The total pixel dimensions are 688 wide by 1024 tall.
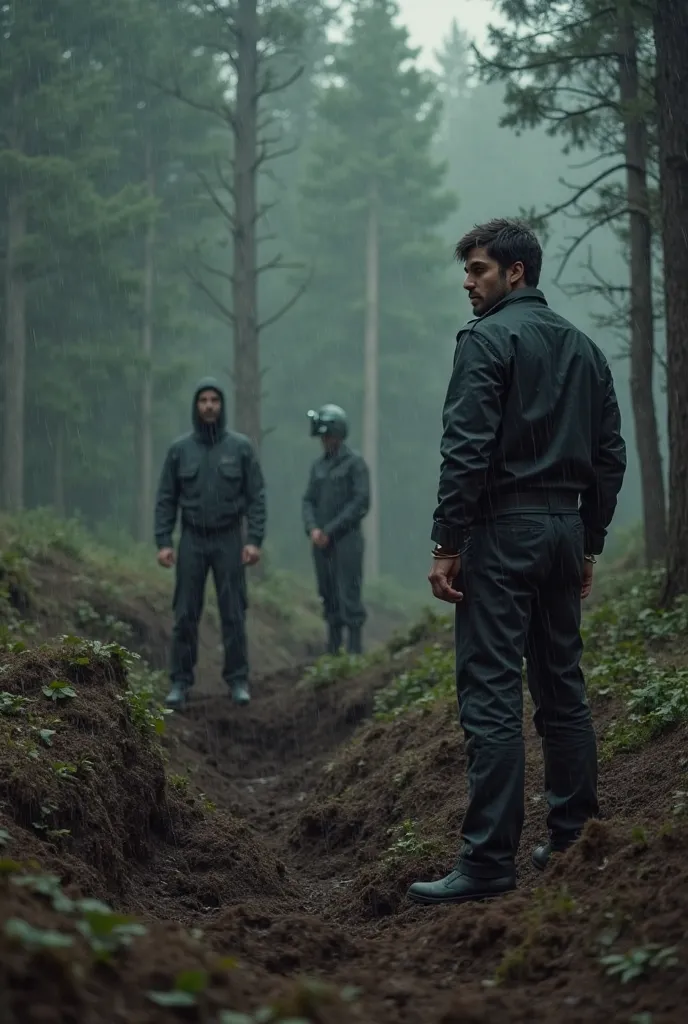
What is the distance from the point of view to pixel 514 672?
16.8ft

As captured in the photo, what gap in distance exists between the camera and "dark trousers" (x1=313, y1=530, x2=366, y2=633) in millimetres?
14664

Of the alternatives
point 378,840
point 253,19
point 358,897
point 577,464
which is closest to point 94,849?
point 358,897

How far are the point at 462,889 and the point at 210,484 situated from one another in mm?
6842

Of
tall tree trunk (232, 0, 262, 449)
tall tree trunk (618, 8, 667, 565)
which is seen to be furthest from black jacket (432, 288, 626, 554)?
tall tree trunk (232, 0, 262, 449)

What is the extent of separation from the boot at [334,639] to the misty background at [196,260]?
5.25 meters

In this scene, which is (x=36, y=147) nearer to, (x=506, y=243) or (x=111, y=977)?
(x=506, y=243)

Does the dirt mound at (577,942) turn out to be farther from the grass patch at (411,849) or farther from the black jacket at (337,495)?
the black jacket at (337,495)

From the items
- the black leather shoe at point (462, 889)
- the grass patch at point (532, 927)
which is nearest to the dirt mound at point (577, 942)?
the grass patch at point (532, 927)

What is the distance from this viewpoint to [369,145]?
4609cm

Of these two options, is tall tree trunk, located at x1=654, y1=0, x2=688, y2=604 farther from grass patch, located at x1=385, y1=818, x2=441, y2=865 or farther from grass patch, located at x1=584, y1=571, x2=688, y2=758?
grass patch, located at x1=385, y1=818, x2=441, y2=865

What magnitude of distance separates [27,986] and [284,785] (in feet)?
23.6

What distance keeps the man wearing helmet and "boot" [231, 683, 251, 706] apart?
278 cm

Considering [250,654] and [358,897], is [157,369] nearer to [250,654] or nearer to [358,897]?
[250,654]

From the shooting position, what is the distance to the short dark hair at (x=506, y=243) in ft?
17.6
